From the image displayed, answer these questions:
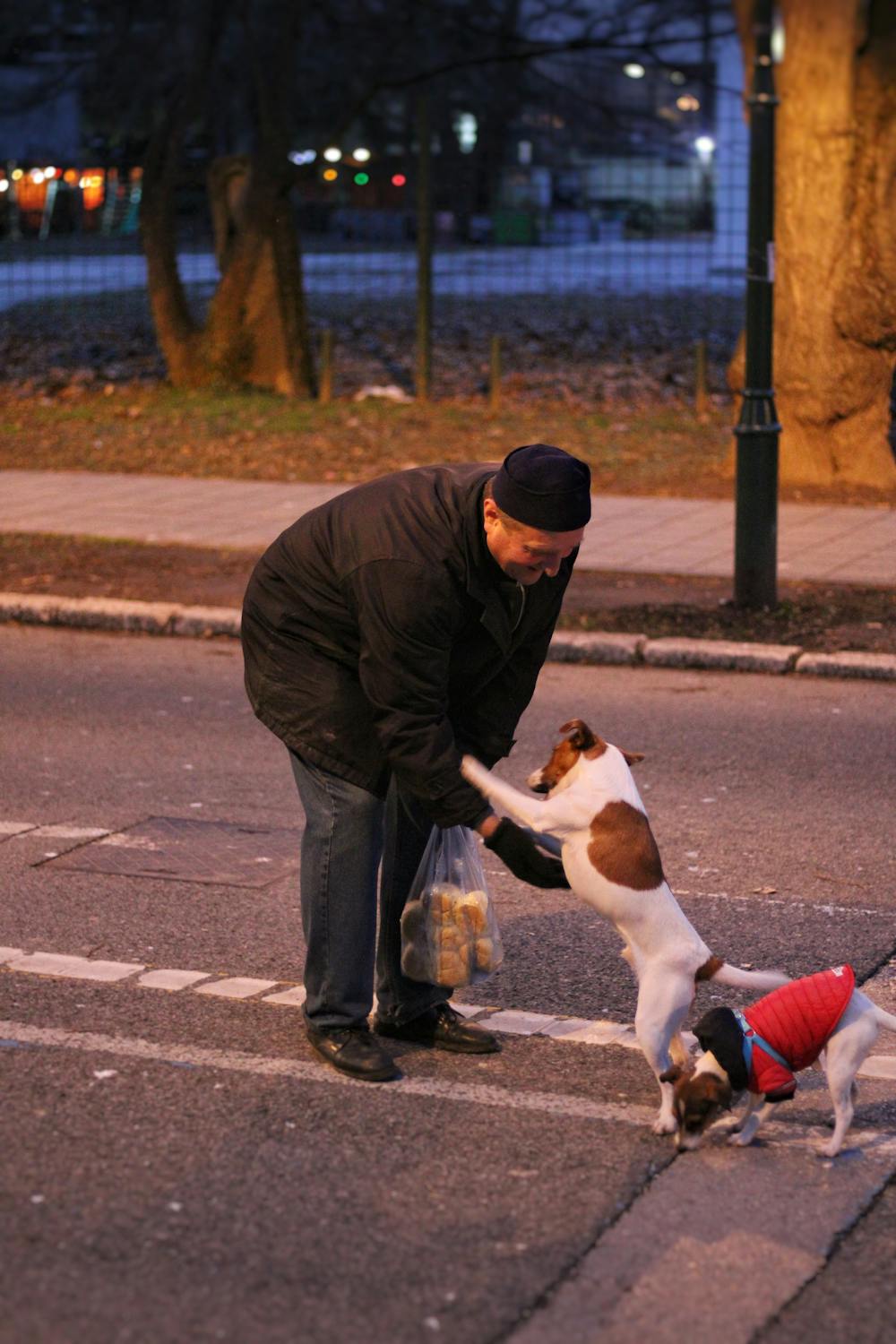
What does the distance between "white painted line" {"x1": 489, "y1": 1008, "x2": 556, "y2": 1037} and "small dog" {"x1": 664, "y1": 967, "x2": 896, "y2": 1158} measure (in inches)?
34.4

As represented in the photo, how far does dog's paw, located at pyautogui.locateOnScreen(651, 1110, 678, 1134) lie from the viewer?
436cm

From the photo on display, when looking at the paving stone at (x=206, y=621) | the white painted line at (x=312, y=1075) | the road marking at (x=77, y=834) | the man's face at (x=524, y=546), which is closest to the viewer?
the man's face at (x=524, y=546)

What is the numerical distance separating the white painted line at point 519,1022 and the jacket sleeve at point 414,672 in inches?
37.3

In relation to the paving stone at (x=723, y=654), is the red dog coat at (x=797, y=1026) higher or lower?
higher

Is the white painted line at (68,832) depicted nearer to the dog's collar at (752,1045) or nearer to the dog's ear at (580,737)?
the dog's ear at (580,737)

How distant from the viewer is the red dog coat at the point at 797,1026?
4.15m

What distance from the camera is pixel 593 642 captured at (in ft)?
32.4

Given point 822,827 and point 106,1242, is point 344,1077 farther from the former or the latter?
point 822,827

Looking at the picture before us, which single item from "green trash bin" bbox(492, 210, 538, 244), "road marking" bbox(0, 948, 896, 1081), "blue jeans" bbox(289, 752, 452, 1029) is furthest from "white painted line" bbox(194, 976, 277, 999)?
"green trash bin" bbox(492, 210, 538, 244)

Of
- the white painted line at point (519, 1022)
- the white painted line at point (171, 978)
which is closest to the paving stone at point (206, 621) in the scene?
the white painted line at point (171, 978)

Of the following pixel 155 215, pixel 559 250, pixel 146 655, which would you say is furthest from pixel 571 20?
pixel 146 655

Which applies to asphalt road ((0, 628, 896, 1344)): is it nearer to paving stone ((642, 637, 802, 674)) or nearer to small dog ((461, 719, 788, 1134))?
small dog ((461, 719, 788, 1134))

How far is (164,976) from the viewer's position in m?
5.43

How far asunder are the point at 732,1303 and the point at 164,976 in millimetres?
2279
